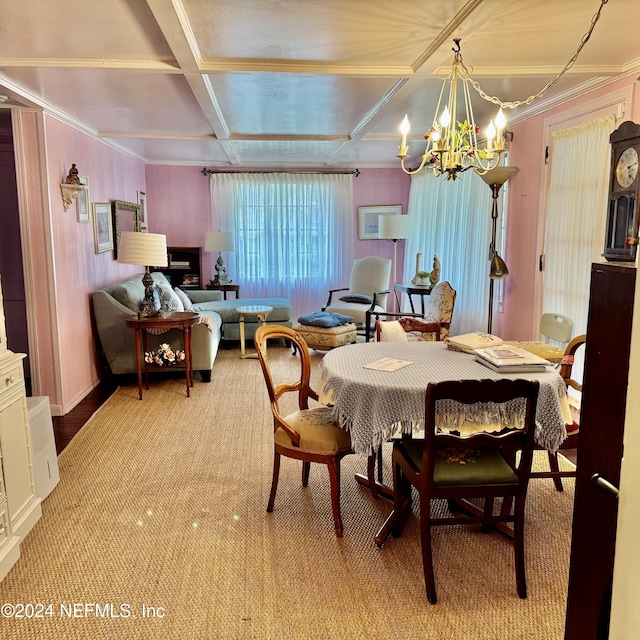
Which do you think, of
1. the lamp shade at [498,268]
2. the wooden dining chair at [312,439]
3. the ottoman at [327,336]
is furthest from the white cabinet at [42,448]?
the lamp shade at [498,268]

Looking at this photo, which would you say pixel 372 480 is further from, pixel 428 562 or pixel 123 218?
pixel 123 218

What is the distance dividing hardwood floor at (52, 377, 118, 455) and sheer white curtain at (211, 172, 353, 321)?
10.4 ft

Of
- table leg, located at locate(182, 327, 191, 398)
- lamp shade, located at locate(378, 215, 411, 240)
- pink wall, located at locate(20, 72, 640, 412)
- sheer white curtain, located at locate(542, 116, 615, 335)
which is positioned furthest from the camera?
lamp shade, located at locate(378, 215, 411, 240)

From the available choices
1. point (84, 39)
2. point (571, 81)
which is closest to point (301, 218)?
point (571, 81)

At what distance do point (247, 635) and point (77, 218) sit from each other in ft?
12.1

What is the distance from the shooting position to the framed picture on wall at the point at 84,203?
14.9ft

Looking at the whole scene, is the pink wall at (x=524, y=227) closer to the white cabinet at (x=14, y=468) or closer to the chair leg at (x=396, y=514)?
the chair leg at (x=396, y=514)

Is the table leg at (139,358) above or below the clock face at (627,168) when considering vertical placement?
below

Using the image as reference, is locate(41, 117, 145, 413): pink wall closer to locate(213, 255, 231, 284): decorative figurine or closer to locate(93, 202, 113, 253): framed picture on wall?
locate(93, 202, 113, 253): framed picture on wall

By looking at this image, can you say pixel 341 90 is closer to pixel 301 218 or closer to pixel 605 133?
pixel 605 133

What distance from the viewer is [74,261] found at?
444 cm

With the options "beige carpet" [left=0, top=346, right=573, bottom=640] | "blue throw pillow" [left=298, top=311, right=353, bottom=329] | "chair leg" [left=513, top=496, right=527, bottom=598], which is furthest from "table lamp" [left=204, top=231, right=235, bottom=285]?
"chair leg" [left=513, top=496, right=527, bottom=598]

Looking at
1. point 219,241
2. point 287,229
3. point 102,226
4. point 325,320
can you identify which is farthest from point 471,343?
point 287,229

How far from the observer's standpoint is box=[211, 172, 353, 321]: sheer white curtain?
7574mm
